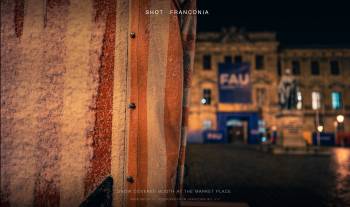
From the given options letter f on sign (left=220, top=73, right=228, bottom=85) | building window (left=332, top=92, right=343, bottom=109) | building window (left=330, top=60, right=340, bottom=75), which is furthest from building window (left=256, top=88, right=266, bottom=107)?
building window (left=330, top=60, right=340, bottom=75)

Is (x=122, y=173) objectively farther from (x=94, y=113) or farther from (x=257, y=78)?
(x=257, y=78)

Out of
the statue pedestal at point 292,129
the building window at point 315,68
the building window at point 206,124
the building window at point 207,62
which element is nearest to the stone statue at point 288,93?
the statue pedestal at point 292,129

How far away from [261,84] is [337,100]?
767 cm

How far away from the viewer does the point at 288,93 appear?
41.8ft

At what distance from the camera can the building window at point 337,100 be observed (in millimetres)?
24234

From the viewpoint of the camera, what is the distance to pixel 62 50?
1.40m

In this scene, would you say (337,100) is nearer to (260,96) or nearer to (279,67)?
(279,67)

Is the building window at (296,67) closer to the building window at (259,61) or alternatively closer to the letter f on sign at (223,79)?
the building window at (259,61)

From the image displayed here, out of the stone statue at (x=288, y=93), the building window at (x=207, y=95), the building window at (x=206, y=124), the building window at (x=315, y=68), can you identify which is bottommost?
the building window at (x=206, y=124)

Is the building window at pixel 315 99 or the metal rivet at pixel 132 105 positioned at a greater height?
the building window at pixel 315 99

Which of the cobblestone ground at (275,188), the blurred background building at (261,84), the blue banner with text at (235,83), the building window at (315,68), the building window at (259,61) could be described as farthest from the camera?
the building window at (315,68)

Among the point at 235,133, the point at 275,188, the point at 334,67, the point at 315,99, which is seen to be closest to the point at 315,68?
the point at 334,67

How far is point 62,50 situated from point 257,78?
24.3 meters

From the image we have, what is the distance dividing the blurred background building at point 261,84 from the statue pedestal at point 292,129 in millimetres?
11115
